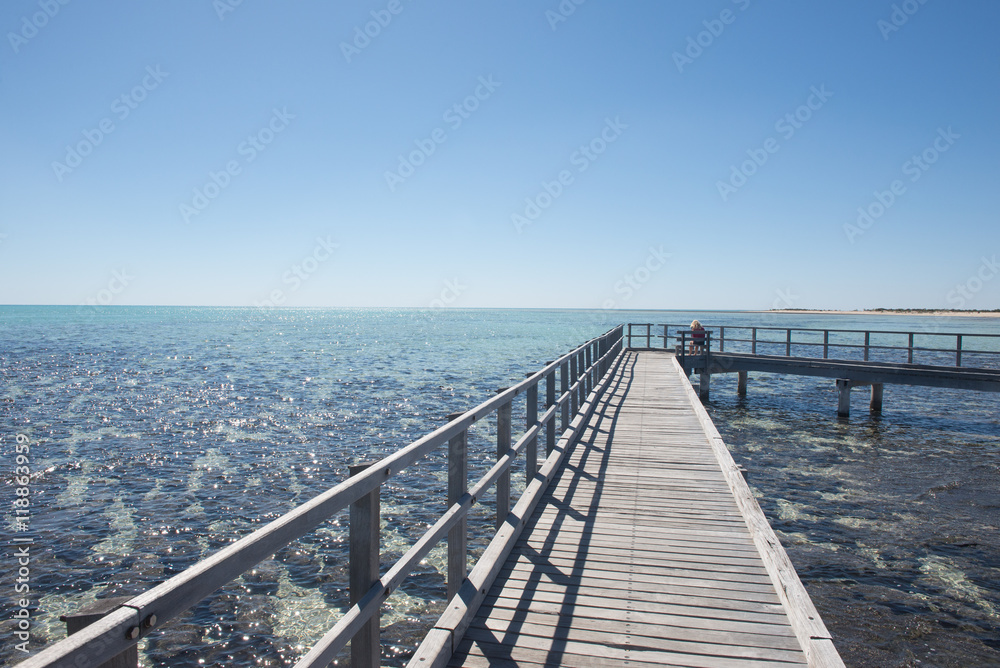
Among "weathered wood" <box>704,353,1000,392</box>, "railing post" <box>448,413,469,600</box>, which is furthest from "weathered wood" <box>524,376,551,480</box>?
"weathered wood" <box>704,353,1000,392</box>

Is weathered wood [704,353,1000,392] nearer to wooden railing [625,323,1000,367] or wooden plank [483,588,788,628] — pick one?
wooden railing [625,323,1000,367]

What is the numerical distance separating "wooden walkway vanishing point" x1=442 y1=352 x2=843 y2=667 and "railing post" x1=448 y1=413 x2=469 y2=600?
0.27 meters

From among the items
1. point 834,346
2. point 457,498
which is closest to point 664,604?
point 457,498

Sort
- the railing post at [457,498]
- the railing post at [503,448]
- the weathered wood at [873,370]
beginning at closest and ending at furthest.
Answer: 1. the railing post at [457,498]
2. the railing post at [503,448]
3. the weathered wood at [873,370]

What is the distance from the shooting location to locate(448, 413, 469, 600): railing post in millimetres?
3842

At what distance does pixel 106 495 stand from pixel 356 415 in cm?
838

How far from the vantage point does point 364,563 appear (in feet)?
8.41

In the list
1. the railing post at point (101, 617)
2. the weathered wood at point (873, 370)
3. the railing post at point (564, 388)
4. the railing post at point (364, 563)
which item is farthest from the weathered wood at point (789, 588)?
the weathered wood at point (873, 370)


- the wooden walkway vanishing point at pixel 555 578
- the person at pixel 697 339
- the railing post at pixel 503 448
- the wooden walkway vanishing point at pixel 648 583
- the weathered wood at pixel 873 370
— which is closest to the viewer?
the wooden walkway vanishing point at pixel 555 578

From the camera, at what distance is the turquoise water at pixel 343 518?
6.56 metres

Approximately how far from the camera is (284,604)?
6.98 m

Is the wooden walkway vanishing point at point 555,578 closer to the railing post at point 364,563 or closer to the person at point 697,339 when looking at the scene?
the railing post at point 364,563

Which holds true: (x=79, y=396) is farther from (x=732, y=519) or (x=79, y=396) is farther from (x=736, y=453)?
(x=732, y=519)

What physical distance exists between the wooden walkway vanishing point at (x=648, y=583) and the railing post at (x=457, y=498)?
27 cm
